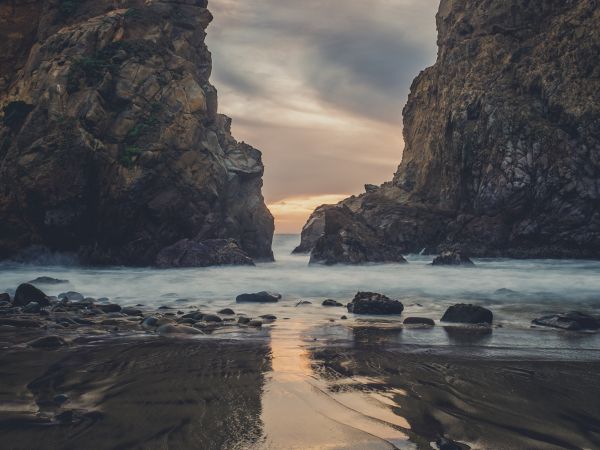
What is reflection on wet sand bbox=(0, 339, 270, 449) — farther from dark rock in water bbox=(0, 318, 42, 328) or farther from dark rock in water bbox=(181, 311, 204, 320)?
dark rock in water bbox=(181, 311, 204, 320)

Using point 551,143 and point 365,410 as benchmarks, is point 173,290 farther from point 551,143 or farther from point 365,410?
point 551,143

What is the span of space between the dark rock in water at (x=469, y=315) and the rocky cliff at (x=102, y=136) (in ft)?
74.2

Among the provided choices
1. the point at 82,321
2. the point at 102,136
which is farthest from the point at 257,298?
the point at 102,136

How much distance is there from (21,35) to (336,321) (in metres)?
A: 35.9

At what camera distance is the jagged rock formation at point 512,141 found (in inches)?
1225

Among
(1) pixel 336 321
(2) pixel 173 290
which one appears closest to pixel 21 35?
(2) pixel 173 290

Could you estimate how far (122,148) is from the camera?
27.8m

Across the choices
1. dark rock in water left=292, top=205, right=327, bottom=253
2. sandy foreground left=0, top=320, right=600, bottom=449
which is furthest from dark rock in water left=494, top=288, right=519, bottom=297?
dark rock in water left=292, top=205, right=327, bottom=253

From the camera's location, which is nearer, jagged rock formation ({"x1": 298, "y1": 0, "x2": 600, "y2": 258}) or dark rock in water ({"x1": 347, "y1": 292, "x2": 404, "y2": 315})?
dark rock in water ({"x1": 347, "y1": 292, "x2": 404, "y2": 315})

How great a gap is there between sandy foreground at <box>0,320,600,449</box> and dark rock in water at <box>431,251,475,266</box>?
853 inches

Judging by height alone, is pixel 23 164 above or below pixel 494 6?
below

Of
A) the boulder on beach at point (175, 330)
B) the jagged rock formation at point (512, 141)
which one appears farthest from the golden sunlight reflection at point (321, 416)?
the jagged rock formation at point (512, 141)

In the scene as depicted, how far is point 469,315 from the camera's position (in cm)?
863

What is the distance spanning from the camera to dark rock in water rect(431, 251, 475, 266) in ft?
87.8
